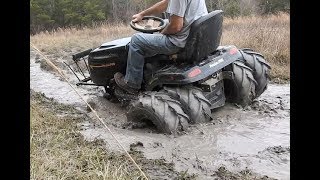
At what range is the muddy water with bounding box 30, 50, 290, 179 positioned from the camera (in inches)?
138

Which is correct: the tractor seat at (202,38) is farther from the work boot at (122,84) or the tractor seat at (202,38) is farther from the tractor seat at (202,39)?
the work boot at (122,84)

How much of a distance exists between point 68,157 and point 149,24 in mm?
2133

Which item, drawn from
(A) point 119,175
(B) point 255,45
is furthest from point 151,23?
(B) point 255,45

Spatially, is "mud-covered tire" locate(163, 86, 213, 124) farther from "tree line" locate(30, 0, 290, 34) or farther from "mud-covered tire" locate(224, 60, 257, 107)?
"tree line" locate(30, 0, 290, 34)

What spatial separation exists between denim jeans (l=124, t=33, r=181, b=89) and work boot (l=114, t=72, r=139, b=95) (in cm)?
7

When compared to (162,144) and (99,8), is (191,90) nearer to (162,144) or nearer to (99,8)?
(162,144)

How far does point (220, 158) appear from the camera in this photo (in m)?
3.67

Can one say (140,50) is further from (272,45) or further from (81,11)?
(81,11)

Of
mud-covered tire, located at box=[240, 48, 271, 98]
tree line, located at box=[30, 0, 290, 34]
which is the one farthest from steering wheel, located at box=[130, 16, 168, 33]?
tree line, located at box=[30, 0, 290, 34]

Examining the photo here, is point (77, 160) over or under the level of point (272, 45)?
over

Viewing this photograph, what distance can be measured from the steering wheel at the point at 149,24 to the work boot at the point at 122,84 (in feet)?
2.24

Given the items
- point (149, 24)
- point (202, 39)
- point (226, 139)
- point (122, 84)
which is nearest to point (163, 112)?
point (226, 139)

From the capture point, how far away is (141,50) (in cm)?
484

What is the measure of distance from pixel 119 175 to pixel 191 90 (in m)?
1.71
